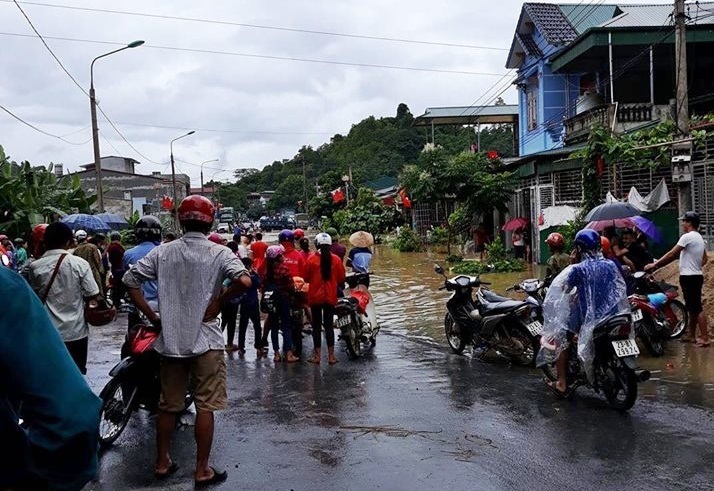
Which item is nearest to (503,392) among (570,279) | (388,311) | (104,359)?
(570,279)

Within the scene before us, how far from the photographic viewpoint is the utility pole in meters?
12.2

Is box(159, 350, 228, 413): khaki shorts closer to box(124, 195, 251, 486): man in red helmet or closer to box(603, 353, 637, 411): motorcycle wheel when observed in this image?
box(124, 195, 251, 486): man in red helmet

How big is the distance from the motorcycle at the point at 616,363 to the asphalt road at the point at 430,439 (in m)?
0.18

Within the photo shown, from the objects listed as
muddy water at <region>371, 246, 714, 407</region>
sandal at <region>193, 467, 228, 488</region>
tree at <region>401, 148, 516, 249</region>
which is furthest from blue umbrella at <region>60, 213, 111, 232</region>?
sandal at <region>193, 467, 228, 488</region>

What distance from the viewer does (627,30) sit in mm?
21188

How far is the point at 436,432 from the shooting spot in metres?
6.12

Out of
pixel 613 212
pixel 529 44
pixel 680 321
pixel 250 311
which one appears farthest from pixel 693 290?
pixel 529 44

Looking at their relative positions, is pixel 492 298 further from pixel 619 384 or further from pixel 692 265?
pixel 619 384

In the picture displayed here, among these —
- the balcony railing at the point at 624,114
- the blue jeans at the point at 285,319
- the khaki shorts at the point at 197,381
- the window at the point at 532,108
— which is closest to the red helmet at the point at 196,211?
the khaki shorts at the point at 197,381

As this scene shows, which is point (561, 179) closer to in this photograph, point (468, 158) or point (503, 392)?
point (468, 158)

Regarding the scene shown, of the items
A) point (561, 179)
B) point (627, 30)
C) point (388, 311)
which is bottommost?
point (388, 311)

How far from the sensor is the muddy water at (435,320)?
7.52 meters

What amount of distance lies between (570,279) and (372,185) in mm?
56026

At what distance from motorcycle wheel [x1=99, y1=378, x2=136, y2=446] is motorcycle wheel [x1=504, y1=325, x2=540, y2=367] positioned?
15.0 ft
